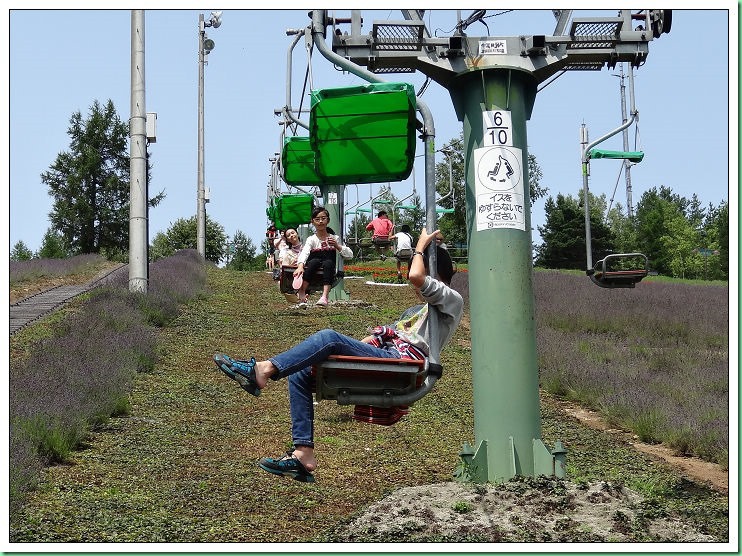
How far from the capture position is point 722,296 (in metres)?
19.9

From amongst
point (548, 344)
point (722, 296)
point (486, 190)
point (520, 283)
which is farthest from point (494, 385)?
point (722, 296)

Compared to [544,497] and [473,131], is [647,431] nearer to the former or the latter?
[544,497]

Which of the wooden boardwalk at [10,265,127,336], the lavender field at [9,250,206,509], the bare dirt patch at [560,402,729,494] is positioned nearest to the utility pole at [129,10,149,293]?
the lavender field at [9,250,206,509]

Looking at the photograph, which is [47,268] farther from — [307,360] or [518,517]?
[307,360]

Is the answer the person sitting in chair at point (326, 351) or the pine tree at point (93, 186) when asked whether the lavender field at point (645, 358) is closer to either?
the person sitting in chair at point (326, 351)

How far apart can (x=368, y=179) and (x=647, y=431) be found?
4609 mm

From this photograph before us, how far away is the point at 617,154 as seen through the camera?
889 cm

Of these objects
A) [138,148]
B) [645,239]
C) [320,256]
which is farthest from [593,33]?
[645,239]

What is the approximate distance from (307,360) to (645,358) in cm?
873

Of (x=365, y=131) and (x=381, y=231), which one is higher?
(x=365, y=131)

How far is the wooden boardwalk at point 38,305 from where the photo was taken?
14.0 m

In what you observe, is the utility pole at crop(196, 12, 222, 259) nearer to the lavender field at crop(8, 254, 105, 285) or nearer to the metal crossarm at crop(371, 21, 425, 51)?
the lavender field at crop(8, 254, 105, 285)

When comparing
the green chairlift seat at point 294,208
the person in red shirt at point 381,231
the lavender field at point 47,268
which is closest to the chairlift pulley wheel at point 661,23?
the green chairlift seat at point 294,208

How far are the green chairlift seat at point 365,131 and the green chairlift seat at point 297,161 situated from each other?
20.7ft
